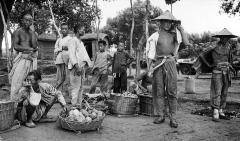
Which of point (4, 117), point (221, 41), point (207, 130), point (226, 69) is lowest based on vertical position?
→ point (207, 130)

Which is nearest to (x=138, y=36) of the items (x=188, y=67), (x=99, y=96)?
(x=188, y=67)

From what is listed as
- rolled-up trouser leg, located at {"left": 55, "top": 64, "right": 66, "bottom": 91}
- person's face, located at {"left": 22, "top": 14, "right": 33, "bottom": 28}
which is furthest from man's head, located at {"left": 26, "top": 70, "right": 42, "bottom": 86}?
rolled-up trouser leg, located at {"left": 55, "top": 64, "right": 66, "bottom": 91}

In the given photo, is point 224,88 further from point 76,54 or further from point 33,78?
point 33,78

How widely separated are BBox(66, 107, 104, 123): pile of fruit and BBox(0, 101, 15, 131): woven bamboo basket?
0.90 m

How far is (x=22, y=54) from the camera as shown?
6.30 metres

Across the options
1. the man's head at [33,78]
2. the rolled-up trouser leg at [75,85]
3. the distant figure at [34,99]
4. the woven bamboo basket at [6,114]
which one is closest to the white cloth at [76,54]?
the rolled-up trouser leg at [75,85]

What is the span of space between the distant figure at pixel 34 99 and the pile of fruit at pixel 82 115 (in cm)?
18

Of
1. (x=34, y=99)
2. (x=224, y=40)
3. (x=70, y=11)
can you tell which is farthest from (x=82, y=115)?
(x=70, y=11)

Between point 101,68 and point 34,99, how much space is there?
394 cm

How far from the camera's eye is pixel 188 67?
23766mm

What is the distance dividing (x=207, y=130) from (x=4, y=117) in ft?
11.4

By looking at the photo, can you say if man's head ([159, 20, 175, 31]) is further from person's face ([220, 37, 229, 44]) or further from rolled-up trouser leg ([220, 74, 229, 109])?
rolled-up trouser leg ([220, 74, 229, 109])

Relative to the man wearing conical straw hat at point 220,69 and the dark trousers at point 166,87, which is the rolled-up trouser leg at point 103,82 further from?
the man wearing conical straw hat at point 220,69

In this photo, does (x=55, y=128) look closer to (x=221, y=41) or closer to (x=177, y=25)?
(x=177, y=25)
